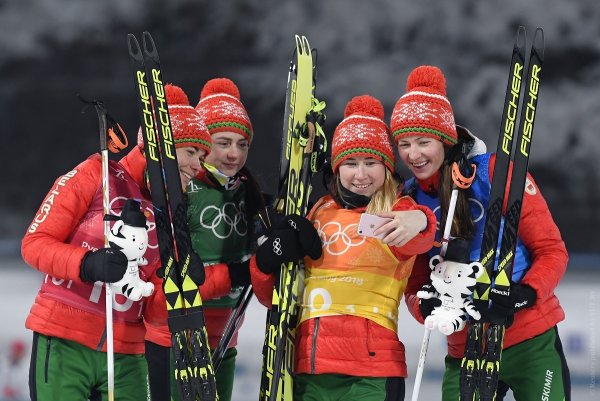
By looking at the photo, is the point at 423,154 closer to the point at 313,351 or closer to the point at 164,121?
the point at 313,351

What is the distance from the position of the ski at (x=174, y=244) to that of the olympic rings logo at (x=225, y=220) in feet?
0.69

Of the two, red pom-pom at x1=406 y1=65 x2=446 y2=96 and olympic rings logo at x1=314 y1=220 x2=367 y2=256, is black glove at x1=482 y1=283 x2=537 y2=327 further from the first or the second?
red pom-pom at x1=406 y1=65 x2=446 y2=96

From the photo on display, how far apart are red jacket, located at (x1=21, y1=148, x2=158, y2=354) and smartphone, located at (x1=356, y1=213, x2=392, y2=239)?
75cm

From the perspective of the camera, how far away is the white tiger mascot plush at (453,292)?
251 centimetres

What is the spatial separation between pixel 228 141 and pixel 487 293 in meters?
1.02

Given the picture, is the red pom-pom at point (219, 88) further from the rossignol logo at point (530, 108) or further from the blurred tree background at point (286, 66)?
the blurred tree background at point (286, 66)

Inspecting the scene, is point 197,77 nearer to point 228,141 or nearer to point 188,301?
point 228,141

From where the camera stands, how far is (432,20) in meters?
6.82

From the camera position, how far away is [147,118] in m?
2.65

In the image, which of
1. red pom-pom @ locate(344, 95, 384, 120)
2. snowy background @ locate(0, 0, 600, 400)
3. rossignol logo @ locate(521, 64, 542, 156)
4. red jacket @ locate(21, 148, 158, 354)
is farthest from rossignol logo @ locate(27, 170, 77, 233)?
snowy background @ locate(0, 0, 600, 400)

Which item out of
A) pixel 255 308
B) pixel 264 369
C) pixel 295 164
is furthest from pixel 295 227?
pixel 255 308

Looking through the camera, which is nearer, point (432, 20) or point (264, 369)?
point (264, 369)

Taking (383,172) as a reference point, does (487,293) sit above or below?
below

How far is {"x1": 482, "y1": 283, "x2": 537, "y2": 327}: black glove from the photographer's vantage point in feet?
8.30
